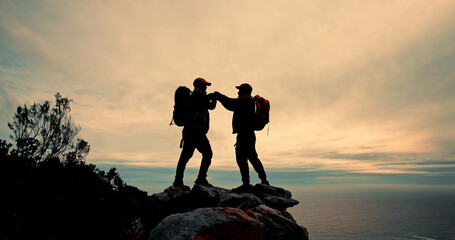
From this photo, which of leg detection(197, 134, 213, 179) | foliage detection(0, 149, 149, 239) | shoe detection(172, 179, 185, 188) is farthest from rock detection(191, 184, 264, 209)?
foliage detection(0, 149, 149, 239)

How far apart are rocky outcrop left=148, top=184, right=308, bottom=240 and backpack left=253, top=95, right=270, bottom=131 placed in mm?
2874

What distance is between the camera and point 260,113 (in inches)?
409

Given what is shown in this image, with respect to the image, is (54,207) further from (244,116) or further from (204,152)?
(244,116)

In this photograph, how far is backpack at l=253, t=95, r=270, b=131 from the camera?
10.3 m

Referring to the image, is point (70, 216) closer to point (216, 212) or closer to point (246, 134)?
point (216, 212)

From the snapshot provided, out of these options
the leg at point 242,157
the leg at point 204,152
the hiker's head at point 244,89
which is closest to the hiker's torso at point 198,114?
the leg at point 204,152

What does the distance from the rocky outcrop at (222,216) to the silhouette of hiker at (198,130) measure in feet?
2.50

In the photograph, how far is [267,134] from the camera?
10688 millimetres

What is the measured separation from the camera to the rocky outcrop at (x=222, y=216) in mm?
5141

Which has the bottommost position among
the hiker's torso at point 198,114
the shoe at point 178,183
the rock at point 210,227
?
the rock at point 210,227

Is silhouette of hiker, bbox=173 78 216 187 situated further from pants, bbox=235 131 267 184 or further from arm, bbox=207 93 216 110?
pants, bbox=235 131 267 184

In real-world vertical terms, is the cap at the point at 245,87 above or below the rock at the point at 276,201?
above

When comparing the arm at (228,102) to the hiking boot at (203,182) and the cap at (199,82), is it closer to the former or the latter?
the cap at (199,82)

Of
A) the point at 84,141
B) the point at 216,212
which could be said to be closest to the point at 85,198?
the point at 216,212
